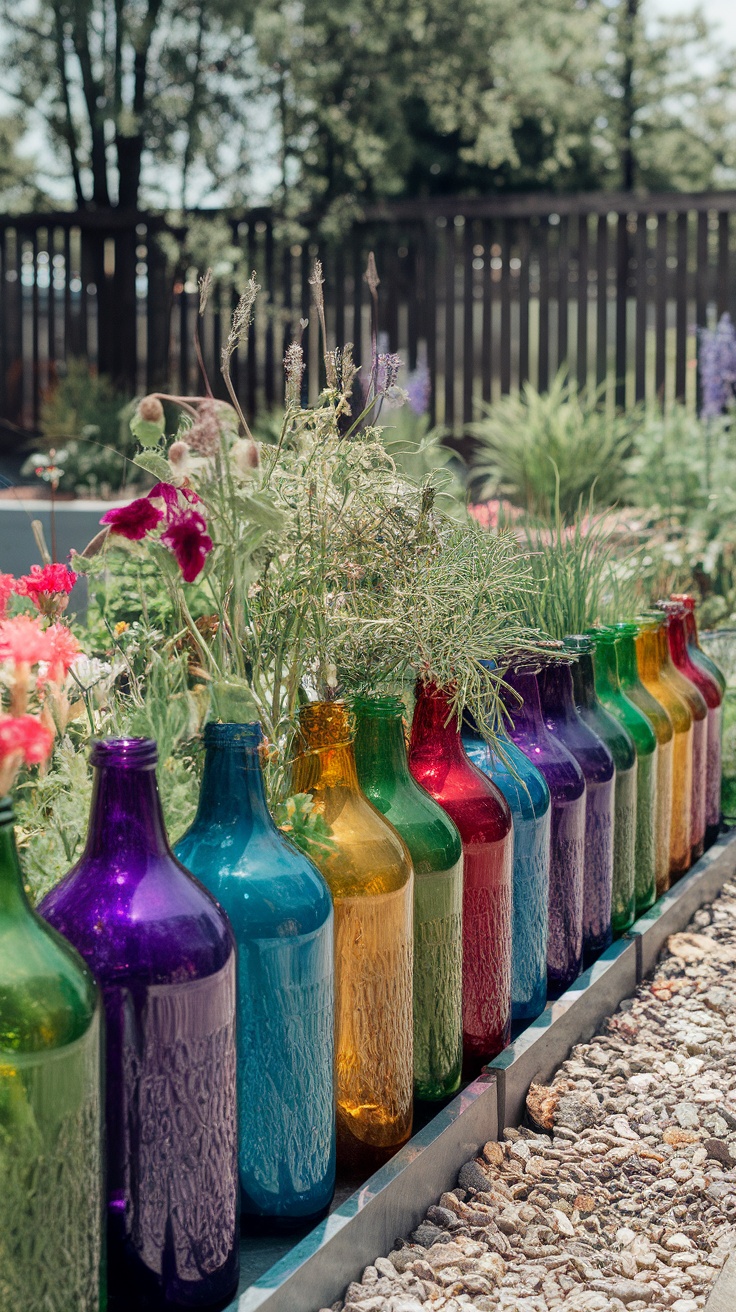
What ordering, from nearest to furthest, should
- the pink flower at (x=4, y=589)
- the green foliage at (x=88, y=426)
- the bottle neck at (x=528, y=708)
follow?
1. the pink flower at (x=4, y=589)
2. the bottle neck at (x=528, y=708)
3. the green foliage at (x=88, y=426)

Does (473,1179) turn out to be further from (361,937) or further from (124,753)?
(124,753)

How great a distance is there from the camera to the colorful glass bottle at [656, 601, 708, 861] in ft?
7.77

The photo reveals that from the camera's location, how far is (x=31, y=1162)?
0.84 meters

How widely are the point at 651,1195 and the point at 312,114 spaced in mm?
9054

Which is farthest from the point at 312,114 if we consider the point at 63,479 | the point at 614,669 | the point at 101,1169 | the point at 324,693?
the point at 101,1169

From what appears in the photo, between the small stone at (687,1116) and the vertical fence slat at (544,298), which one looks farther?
the vertical fence slat at (544,298)

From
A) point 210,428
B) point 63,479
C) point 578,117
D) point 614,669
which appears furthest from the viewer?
point 578,117

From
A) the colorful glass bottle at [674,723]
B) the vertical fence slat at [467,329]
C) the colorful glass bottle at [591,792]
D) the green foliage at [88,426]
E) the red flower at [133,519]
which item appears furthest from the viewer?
the vertical fence slat at [467,329]

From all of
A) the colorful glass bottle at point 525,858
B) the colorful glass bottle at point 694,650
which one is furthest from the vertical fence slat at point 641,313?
the colorful glass bottle at point 525,858

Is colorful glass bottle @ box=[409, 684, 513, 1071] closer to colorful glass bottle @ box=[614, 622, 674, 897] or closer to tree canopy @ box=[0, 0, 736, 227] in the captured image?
colorful glass bottle @ box=[614, 622, 674, 897]

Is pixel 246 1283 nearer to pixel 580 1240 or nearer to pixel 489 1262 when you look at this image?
pixel 489 1262

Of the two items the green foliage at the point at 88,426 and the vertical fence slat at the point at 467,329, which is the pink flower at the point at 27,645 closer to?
the green foliage at the point at 88,426

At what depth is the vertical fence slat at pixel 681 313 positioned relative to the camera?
820 cm

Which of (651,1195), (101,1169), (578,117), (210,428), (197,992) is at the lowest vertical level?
(651,1195)
